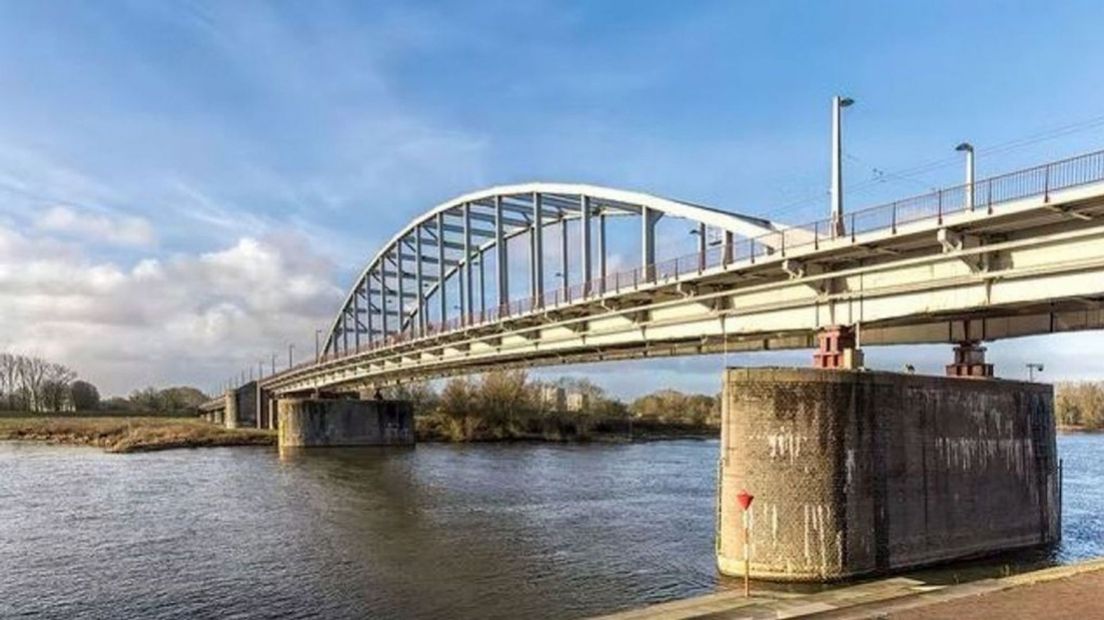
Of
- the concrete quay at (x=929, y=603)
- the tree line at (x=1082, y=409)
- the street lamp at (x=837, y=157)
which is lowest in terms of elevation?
the tree line at (x=1082, y=409)


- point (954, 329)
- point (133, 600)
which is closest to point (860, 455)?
point (954, 329)

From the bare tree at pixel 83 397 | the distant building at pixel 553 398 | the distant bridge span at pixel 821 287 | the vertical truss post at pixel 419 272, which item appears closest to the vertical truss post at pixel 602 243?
the distant bridge span at pixel 821 287

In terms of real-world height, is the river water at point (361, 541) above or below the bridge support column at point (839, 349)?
below

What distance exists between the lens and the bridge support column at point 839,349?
80.9ft

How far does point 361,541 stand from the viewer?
2941cm

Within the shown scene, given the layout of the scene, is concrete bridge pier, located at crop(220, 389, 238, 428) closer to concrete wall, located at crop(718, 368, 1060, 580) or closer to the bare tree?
the bare tree

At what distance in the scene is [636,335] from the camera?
36000 mm

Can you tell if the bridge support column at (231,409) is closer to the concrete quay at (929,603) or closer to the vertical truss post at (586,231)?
the vertical truss post at (586,231)

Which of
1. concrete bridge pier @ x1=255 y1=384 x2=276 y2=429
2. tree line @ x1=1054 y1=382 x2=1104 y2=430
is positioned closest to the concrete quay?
concrete bridge pier @ x1=255 y1=384 x2=276 y2=429

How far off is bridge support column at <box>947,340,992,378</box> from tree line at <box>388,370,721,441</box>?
67.1 meters

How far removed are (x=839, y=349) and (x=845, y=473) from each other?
426cm

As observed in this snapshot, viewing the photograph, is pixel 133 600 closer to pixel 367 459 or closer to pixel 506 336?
pixel 506 336

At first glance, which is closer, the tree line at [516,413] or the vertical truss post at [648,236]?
the vertical truss post at [648,236]

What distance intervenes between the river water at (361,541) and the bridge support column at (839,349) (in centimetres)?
652
